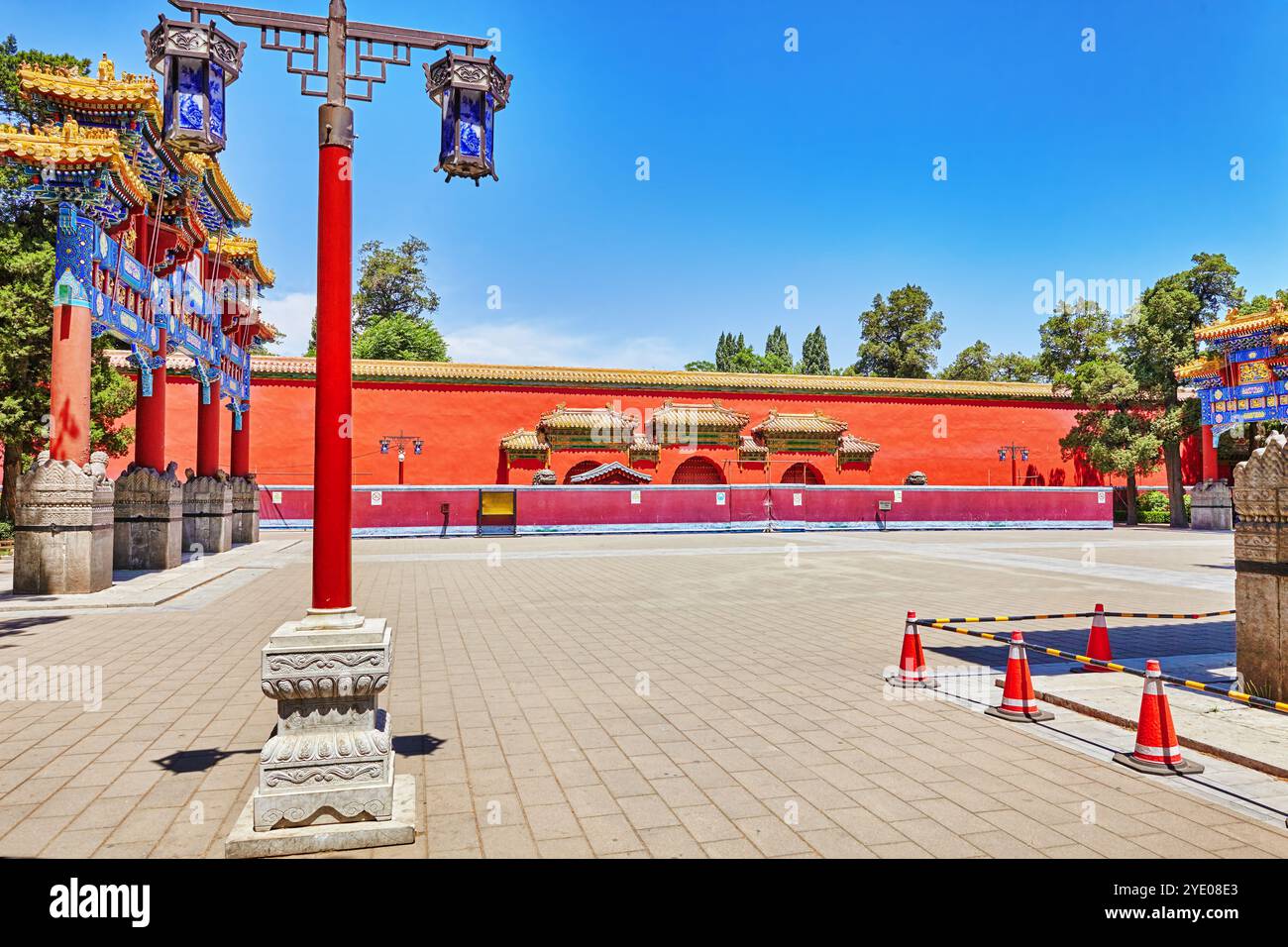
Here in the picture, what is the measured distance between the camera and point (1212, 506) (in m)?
29.6

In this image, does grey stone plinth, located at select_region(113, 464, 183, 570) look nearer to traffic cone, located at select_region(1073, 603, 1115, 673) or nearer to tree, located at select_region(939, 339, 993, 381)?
traffic cone, located at select_region(1073, 603, 1115, 673)

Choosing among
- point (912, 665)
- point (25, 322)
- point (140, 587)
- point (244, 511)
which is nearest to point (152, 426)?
point (140, 587)

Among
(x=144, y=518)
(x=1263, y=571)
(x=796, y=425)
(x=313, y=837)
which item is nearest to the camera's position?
(x=313, y=837)

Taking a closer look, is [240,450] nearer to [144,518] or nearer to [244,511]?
[244,511]

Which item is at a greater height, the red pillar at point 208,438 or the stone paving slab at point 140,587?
the red pillar at point 208,438

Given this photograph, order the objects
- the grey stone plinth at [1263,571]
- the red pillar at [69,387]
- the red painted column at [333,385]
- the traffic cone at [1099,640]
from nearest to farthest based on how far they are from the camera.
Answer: the red painted column at [333,385] < the grey stone plinth at [1263,571] < the traffic cone at [1099,640] < the red pillar at [69,387]

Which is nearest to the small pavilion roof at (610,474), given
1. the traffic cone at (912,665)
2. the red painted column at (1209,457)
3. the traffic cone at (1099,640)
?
the red painted column at (1209,457)

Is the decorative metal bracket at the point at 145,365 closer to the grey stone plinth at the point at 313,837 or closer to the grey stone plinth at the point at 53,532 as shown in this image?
the grey stone plinth at the point at 53,532

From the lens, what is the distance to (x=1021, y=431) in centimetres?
3331

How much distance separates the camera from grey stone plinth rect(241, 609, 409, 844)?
3.53 m

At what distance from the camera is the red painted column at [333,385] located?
380 cm

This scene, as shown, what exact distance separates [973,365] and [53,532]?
52.9m

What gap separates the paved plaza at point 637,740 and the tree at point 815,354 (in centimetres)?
6004
